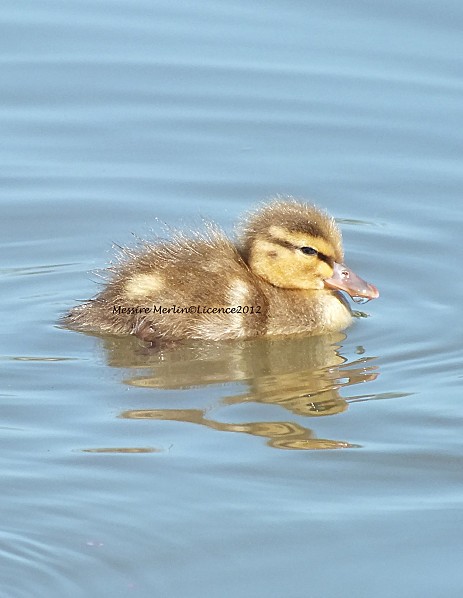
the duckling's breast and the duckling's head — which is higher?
the duckling's head

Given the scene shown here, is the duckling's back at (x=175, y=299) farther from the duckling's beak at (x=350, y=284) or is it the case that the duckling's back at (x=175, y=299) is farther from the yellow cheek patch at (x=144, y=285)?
the duckling's beak at (x=350, y=284)

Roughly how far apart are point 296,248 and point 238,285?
34cm

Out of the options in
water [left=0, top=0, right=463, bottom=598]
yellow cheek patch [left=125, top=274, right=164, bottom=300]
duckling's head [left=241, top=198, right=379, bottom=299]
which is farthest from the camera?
duckling's head [left=241, top=198, right=379, bottom=299]

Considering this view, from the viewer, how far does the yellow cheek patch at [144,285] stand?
20.0 feet

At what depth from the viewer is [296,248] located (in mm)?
6344

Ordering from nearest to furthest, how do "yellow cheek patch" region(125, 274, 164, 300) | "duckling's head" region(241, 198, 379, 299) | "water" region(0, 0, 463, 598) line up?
"water" region(0, 0, 463, 598) < "yellow cheek patch" region(125, 274, 164, 300) < "duckling's head" region(241, 198, 379, 299)

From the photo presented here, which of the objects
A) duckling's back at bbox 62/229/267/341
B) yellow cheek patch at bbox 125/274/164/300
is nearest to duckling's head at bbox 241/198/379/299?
duckling's back at bbox 62/229/267/341

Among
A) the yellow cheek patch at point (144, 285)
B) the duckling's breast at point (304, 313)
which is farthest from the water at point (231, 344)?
the yellow cheek patch at point (144, 285)

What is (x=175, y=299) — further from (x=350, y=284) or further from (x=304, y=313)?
(x=350, y=284)

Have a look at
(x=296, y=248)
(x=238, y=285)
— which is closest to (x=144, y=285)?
(x=238, y=285)

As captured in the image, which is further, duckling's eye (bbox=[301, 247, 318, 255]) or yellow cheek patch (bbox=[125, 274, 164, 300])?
duckling's eye (bbox=[301, 247, 318, 255])

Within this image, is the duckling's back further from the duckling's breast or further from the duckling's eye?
the duckling's eye

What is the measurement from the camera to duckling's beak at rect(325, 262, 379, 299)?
6.37 metres

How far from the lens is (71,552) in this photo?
4.25 metres
